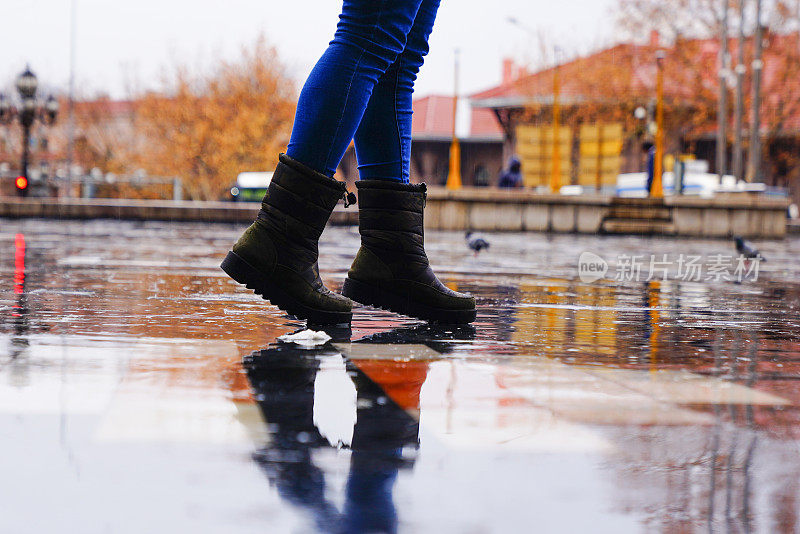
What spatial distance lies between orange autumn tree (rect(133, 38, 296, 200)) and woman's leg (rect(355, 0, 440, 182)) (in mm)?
51275

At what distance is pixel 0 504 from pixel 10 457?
0.23 m

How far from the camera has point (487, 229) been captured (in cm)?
2058

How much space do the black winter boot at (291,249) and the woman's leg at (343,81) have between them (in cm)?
7

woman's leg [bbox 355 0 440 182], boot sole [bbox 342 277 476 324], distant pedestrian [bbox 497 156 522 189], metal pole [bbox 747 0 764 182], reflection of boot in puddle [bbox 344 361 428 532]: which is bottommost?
reflection of boot in puddle [bbox 344 361 428 532]

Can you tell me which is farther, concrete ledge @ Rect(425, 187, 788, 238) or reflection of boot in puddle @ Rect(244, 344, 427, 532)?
concrete ledge @ Rect(425, 187, 788, 238)

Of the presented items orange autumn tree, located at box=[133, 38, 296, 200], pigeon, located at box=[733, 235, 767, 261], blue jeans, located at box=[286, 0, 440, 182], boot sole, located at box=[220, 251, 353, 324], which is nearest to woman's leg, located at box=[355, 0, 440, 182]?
blue jeans, located at box=[286, 0, 440, 182]

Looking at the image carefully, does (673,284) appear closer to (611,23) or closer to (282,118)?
(611,23)

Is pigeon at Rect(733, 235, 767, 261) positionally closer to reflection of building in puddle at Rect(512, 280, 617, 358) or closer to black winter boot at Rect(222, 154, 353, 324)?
reflection of building in puddle at Rect(512, 280, 617, 358)

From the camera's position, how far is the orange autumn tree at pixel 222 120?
55.4 meters

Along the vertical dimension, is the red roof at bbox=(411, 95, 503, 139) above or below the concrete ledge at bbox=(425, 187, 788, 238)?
above

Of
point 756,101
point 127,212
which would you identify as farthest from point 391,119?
point 756,101

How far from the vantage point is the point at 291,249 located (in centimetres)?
316

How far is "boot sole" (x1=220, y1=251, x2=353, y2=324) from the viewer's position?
312cm

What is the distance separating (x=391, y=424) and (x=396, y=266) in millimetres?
1687
